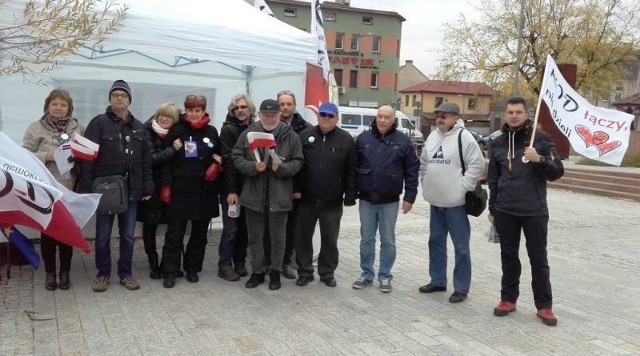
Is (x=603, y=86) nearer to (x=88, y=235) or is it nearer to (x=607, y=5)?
(x=607, y=5)

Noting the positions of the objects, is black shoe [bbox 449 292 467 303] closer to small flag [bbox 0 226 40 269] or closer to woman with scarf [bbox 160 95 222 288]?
woman with scarf [bbox 160 95 222 288]

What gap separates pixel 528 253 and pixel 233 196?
267cm

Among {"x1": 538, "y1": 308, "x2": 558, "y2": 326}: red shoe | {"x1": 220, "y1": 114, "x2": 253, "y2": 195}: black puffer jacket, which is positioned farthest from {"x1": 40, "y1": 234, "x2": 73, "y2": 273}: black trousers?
{"x1": 538, "y1": 308, "x2": 558, "y2": 326}: red shoe

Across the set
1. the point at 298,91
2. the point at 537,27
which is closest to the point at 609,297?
the point at 298,91

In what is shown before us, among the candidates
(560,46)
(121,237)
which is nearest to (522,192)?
(121,237)

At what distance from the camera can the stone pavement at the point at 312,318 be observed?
422 centimetres

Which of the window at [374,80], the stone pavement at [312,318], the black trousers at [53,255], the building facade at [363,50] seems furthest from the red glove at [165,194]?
the window at [374,80]

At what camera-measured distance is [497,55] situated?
3594 cm

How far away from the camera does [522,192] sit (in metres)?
4.82

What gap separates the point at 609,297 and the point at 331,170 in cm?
301

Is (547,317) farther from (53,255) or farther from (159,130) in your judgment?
(53,255)

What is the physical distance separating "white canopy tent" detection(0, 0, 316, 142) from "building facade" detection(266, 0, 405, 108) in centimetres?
4991

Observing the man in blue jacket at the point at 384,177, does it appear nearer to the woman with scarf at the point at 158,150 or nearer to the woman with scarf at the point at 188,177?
the woman with scarf at the point at 188,177

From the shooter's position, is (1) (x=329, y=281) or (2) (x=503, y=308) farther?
(1) (x=329, y=281)
